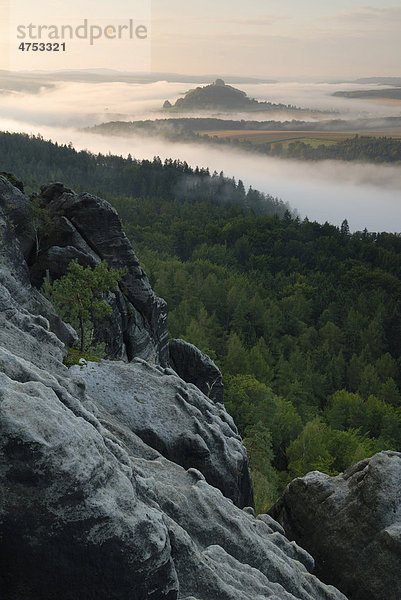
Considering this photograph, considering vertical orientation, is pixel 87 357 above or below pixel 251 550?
above

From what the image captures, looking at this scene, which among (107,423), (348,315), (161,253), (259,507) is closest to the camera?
(107,423)

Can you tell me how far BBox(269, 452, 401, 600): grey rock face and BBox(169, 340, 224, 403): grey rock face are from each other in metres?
16.9

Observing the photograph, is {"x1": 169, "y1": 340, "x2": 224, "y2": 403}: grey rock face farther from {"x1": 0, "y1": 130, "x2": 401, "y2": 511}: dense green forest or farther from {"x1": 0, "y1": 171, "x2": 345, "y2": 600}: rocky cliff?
{"x1": 0, "y1": 171, "x2": 345, "y2": 600}: rocky cliff

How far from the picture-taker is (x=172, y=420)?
69.4ft

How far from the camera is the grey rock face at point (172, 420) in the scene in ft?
66.7

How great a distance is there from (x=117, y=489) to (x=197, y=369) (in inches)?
1216

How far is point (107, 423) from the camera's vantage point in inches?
698

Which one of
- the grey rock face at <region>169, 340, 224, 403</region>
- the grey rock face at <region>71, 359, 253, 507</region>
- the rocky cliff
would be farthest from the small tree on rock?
the grey rock face at <region>169, 340, 224, 403</region>

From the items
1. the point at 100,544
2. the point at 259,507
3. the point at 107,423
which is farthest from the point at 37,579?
the point at 259,507

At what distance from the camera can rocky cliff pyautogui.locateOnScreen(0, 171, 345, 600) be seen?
9930 millimetres

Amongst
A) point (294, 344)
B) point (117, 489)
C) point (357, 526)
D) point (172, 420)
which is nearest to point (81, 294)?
point (172, 420)

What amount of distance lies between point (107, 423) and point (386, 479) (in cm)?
1254

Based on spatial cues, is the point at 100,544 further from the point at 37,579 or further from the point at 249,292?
the point at 249,292

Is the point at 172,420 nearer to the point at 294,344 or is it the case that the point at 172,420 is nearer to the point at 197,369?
the point at 197,369
